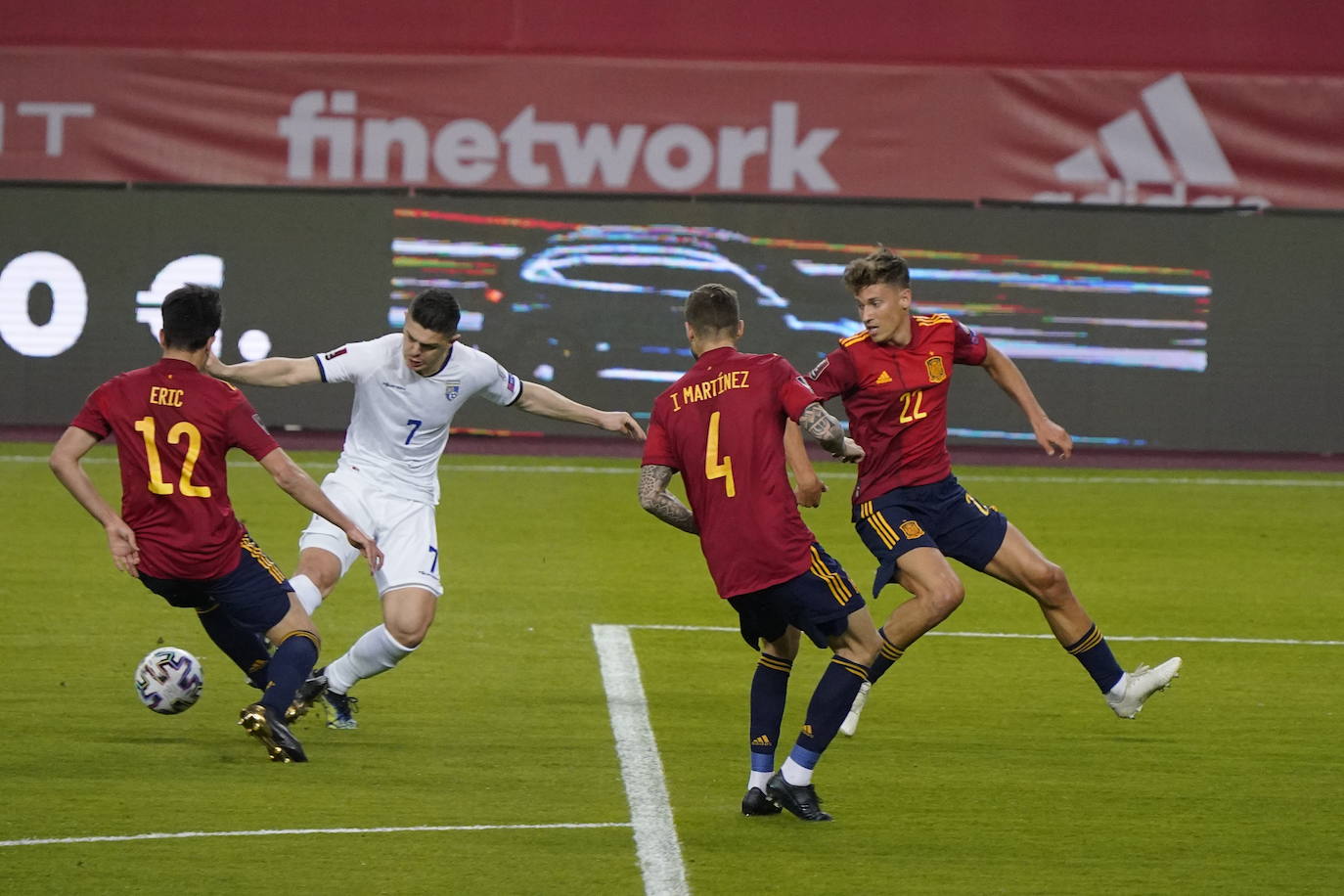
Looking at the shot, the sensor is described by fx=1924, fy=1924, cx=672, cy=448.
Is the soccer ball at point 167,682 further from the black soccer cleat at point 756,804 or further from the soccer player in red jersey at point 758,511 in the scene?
the black soccer cleat at point 756,804

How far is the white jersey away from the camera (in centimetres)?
759

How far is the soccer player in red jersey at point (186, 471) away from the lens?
263 inches

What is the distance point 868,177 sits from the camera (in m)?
21.8

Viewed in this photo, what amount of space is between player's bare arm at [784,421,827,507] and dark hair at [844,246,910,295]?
1184 mm

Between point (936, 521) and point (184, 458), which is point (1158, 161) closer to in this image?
point (936, 521)

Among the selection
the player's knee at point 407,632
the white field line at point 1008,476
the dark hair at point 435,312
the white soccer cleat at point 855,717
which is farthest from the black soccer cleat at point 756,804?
the white field line at point 1008,476

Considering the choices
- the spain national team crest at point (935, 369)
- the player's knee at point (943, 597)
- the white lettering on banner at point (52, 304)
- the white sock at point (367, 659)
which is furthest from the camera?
the white lettering on banner at point (52, 304)

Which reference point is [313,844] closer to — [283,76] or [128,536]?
[128,536]

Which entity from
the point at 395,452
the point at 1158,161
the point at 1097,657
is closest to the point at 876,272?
the point at 1097,657

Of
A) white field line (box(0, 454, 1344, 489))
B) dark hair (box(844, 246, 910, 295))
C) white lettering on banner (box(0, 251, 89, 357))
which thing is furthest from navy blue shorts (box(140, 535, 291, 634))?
white lettering on banner (box(0, 251, 89, 357))

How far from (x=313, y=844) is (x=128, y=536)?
1.38 m

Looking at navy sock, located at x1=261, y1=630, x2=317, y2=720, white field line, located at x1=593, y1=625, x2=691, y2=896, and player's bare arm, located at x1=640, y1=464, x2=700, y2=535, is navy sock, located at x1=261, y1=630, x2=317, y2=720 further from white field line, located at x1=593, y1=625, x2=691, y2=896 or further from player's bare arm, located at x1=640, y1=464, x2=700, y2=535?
player's bare arm, located at x1=640, y1=464, x2=700, y2=535

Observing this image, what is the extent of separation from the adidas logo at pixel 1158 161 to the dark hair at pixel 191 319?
16.1m

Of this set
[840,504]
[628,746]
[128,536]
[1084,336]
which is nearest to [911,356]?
[628,746]
